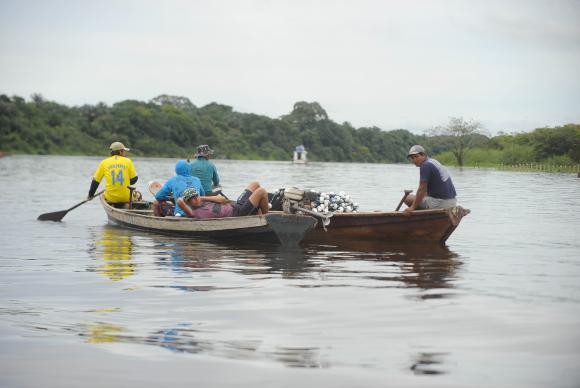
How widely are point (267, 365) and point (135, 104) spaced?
337 ft

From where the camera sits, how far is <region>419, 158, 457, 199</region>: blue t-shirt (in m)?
11.0

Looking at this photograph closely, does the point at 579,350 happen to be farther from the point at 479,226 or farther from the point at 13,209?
the point at 13,209

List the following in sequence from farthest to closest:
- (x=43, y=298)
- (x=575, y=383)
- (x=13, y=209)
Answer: (x=13, y=209), (x=43, y=298), (x=575, y=383)

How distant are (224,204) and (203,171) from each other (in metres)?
1.33

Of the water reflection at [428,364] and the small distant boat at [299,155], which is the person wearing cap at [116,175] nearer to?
the water reflection at [428,364]

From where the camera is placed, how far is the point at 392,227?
37.0ft

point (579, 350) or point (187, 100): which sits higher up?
point (187, 100)

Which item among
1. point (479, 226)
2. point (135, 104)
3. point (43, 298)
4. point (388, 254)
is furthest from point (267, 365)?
point (135, 104)

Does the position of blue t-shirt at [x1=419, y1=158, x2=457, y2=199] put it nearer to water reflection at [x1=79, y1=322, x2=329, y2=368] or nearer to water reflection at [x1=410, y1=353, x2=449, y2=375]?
water reflection at [x1=79, y1=322, x2=329, y2=368]

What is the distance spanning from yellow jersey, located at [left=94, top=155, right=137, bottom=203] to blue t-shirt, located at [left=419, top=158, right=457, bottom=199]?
18.8 ft

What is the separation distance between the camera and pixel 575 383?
4.46m

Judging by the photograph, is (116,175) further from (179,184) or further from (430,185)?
(430,185)

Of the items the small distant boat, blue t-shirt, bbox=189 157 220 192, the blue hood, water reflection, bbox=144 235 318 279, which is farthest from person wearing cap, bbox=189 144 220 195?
the small distant boat

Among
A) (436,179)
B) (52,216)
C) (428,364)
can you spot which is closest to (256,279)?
(428,364)
